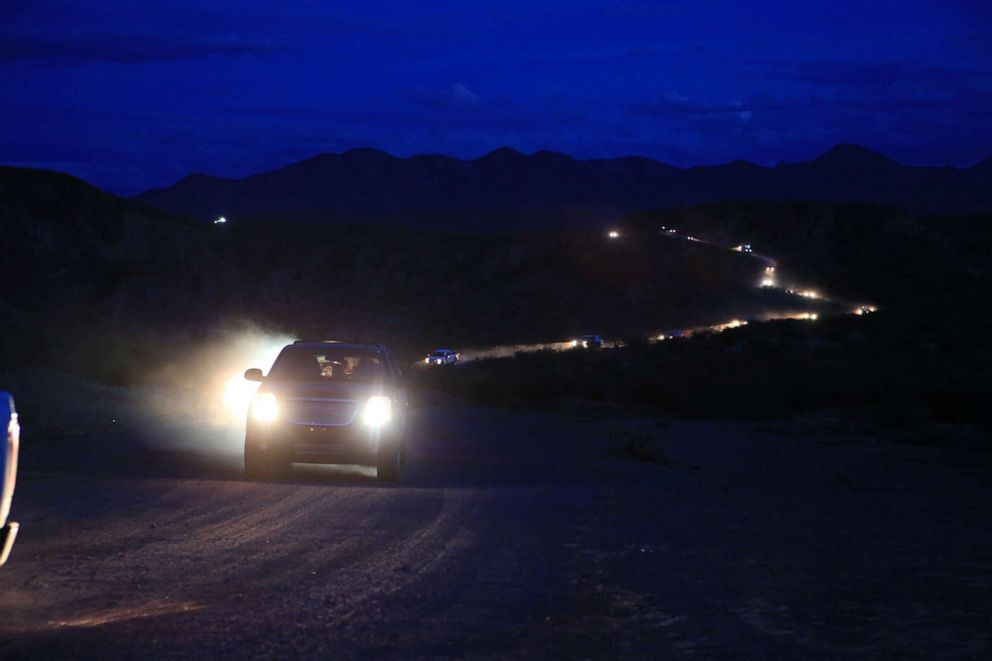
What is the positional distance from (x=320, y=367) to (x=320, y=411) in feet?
4.32

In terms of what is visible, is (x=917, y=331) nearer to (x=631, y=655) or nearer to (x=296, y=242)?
(x=631, y=655)

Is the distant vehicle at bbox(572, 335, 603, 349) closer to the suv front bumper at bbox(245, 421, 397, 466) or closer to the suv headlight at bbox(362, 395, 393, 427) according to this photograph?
the suv headlight at bbox(362, 395, 393, 427)

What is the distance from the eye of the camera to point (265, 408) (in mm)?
16094

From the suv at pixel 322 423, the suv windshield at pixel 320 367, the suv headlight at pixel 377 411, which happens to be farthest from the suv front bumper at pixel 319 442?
the suv windshield at pixel 320 367

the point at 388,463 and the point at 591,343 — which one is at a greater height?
the point at 591,343

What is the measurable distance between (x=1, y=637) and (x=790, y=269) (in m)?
105

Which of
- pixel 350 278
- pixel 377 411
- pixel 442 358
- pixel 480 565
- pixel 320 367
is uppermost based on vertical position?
pixel 350 278

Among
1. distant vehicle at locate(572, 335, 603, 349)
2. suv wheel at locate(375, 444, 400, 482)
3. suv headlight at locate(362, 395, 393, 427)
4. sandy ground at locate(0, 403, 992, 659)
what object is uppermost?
distant vehicle at locate(572, 335, 603, 349)

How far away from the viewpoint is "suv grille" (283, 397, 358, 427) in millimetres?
15938

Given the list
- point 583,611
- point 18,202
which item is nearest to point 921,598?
point 583,611

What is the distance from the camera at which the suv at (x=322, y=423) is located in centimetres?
1595

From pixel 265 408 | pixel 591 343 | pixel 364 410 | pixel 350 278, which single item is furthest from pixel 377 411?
pixel 350 278

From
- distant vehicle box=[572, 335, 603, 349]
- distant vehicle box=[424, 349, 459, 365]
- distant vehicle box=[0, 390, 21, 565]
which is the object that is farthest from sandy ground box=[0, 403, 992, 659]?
distant vehicle box=[424, 349, 459, 365]

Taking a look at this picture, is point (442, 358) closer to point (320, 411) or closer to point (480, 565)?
point (320, 411)
